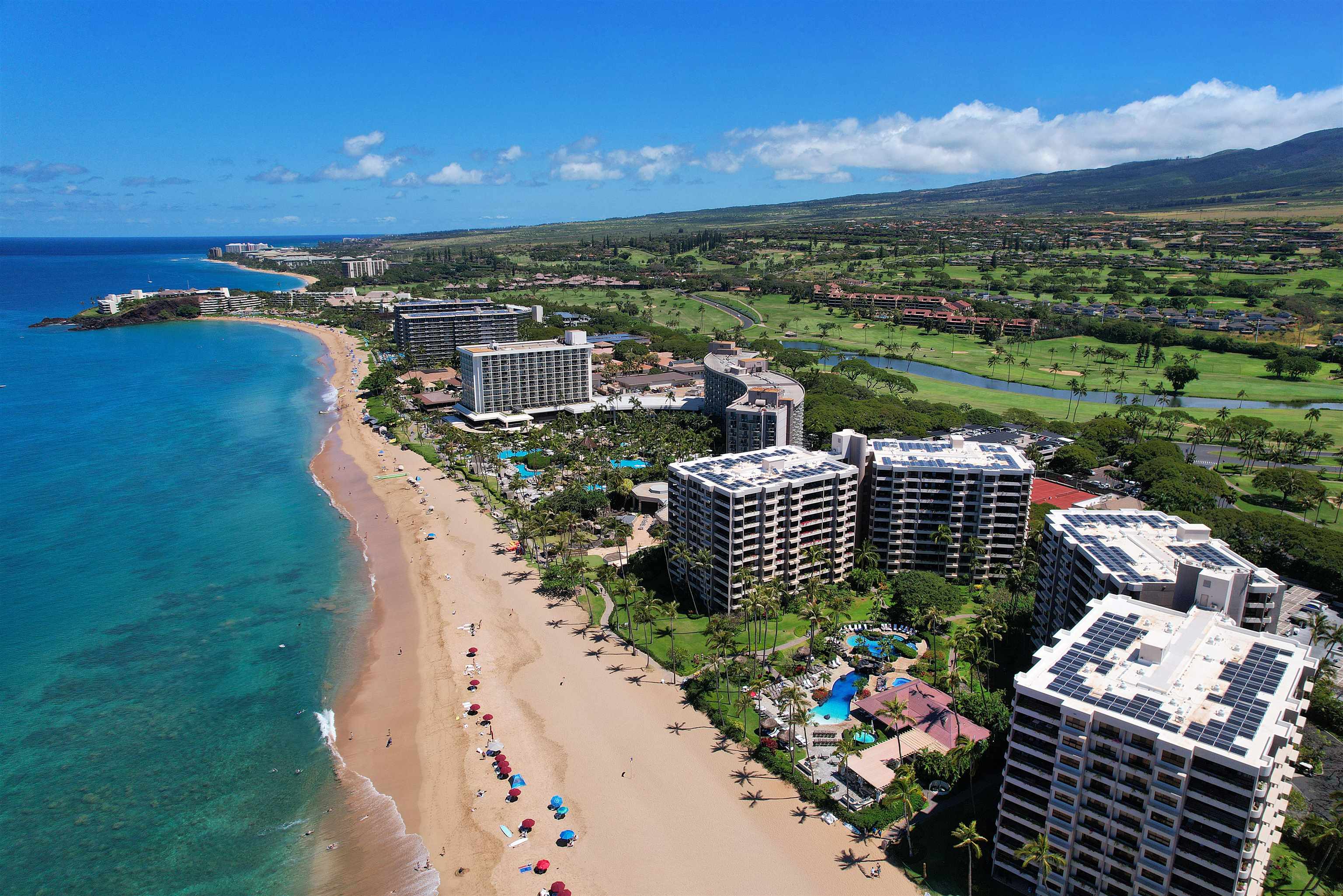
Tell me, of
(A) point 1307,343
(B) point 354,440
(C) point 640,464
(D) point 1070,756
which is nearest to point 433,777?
(D) point 1070,756

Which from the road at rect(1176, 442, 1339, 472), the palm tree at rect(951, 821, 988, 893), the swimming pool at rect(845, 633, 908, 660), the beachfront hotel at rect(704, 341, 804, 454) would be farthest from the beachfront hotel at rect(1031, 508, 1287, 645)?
the road at rect(1176, 442, 1339, 472)

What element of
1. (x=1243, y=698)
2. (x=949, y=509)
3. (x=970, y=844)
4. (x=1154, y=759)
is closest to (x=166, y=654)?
(x=970, y=844)

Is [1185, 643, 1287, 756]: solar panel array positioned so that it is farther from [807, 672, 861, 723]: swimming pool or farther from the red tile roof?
[807, 672, 861, 723]: swimming pool

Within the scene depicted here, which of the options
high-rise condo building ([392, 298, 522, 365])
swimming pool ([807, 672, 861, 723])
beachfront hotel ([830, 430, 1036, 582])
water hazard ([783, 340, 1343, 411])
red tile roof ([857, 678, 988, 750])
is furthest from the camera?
high-rise condo building ([392, 298, 522, 365])

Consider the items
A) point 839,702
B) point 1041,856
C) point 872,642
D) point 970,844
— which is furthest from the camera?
point 872,642

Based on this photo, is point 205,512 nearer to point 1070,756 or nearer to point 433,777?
point 433,777

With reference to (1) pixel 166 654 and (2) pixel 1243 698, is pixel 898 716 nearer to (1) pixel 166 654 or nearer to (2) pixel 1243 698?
(2) pixel 1243 698
